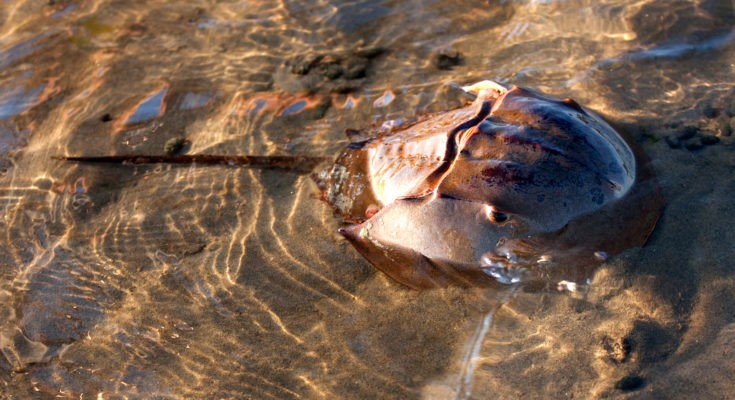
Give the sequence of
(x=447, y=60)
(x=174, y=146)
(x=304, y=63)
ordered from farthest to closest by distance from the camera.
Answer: (x=304, y=63)
(x=447, y=60)
(x=174, y=146)

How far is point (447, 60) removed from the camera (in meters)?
4.45

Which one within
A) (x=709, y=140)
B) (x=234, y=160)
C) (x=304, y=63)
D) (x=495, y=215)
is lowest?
(x=709, y=140)

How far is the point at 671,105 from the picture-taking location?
3.75 metres

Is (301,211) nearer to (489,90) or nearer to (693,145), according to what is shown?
(489,90)

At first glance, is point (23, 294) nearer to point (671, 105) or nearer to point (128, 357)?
point (128, 357)

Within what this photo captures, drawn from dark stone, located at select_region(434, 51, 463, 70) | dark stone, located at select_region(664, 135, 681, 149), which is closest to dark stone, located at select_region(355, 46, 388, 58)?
dark stone, located at select_region(434, 51, 463, 70)

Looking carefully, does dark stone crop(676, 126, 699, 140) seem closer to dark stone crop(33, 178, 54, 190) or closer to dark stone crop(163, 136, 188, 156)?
dark stone crop(163, 136, 188, 156)

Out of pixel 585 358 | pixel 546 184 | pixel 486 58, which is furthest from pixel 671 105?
pixel 585 358

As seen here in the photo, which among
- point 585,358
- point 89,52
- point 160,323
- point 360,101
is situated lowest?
point 585,358

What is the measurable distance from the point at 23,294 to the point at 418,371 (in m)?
2.42

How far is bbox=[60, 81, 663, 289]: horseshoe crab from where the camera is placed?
262 cm

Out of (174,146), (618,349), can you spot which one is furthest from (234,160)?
(618,349)

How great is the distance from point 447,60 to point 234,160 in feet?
6.15

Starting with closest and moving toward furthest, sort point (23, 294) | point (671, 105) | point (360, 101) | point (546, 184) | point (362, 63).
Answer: point (546, 184) → point (23, 294) → point (671, 105) → point (360, 101) → point (362, 63)
